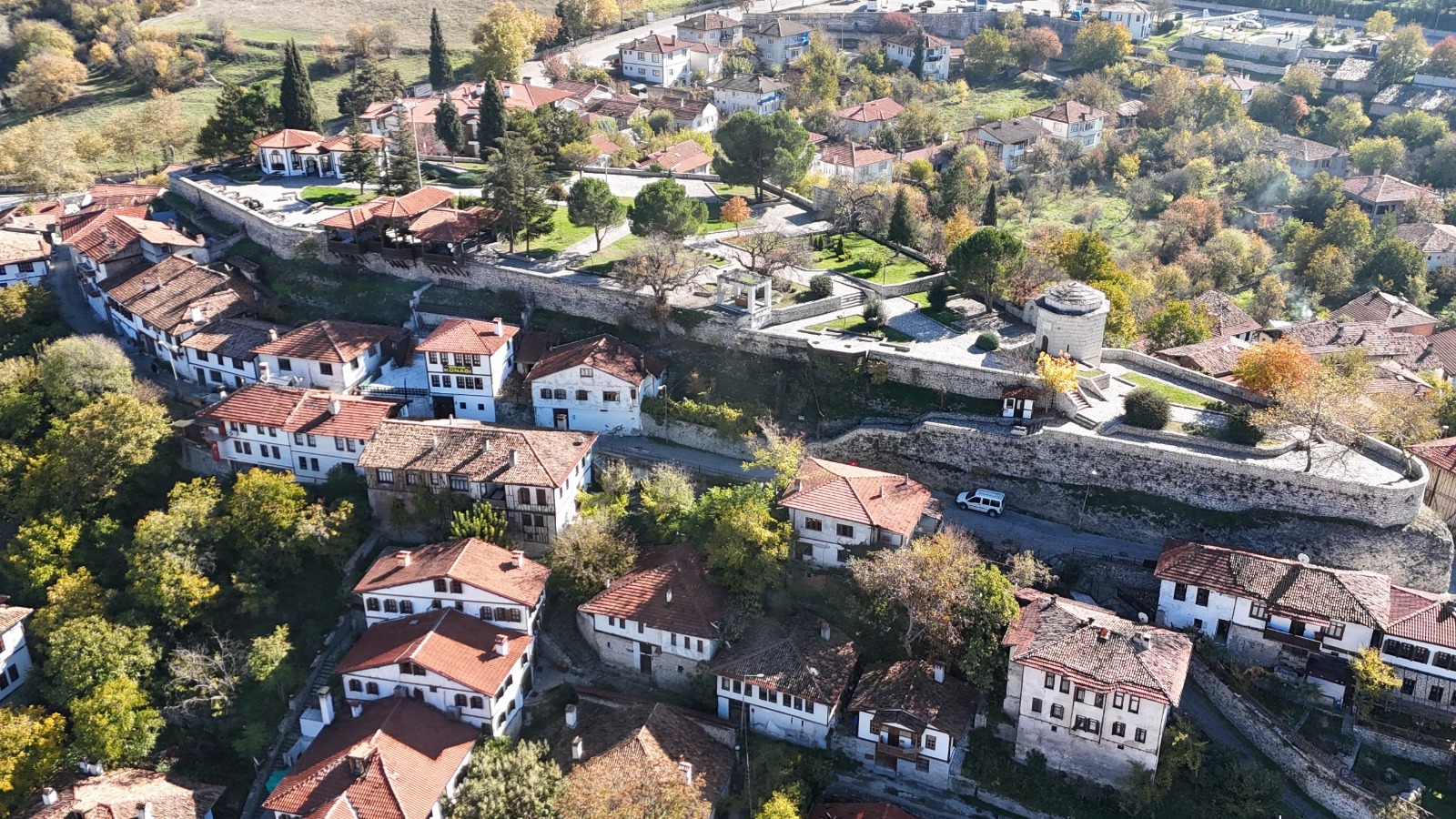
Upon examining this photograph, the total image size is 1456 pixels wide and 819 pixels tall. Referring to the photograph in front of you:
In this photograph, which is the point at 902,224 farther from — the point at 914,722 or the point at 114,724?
the point at 114,724

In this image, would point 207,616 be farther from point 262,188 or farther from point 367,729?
point 262,188

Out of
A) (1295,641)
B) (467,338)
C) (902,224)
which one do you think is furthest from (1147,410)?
(467,338)

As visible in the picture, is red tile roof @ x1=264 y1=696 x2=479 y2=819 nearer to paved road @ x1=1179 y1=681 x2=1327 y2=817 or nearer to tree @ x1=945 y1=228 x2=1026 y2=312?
paved road @ x1=1179 y1=681 x2=1327 y2=817

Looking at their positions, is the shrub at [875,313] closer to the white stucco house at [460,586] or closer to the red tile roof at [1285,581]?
the red tile roof at [1285,581]

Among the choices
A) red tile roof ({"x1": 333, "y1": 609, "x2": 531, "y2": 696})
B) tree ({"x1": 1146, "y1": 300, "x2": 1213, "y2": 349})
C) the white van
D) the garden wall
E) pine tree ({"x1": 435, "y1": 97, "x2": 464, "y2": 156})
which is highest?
pine tree ({"x1": 435, "y1": 97, "x2": 464, "y2": 156})

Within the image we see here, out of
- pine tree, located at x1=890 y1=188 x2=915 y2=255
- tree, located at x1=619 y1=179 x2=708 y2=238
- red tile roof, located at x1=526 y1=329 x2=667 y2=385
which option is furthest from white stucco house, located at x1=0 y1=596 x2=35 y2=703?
pine tree, located at x1=890 y1=188 x2=915 y2=255

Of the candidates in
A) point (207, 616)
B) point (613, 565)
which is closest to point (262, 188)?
point (207, 616)
